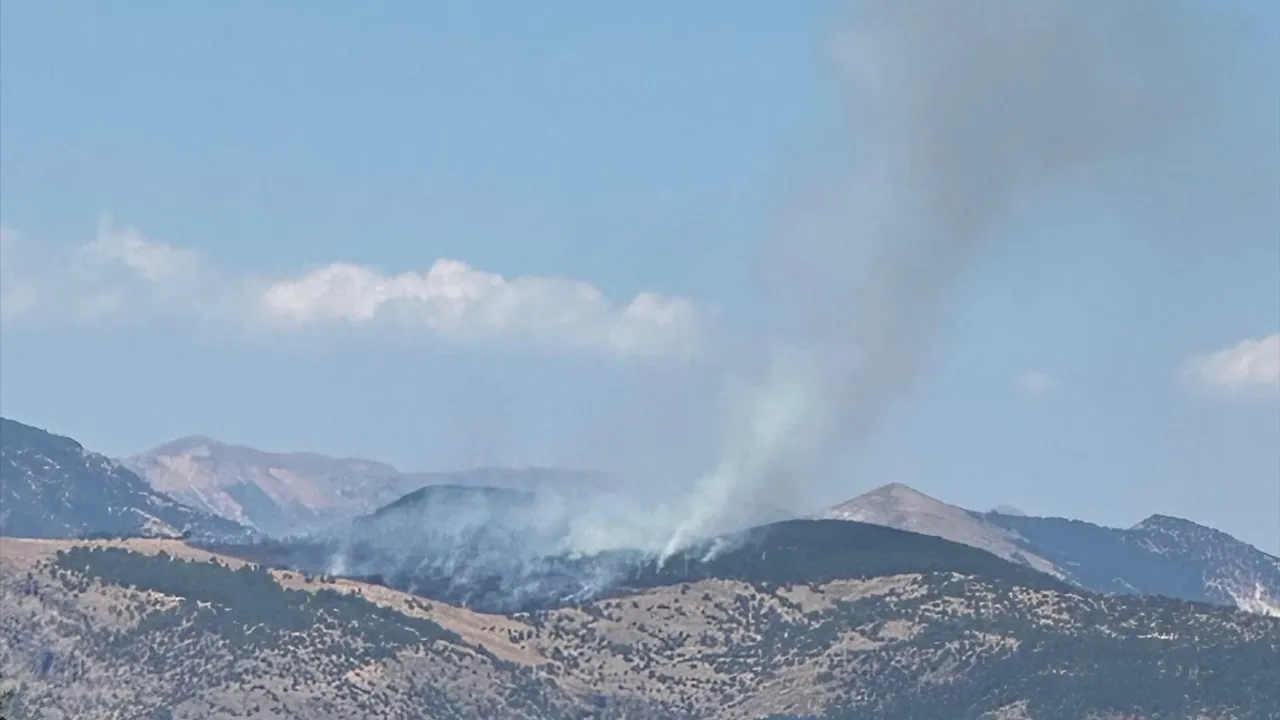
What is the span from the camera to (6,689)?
16000 cm
